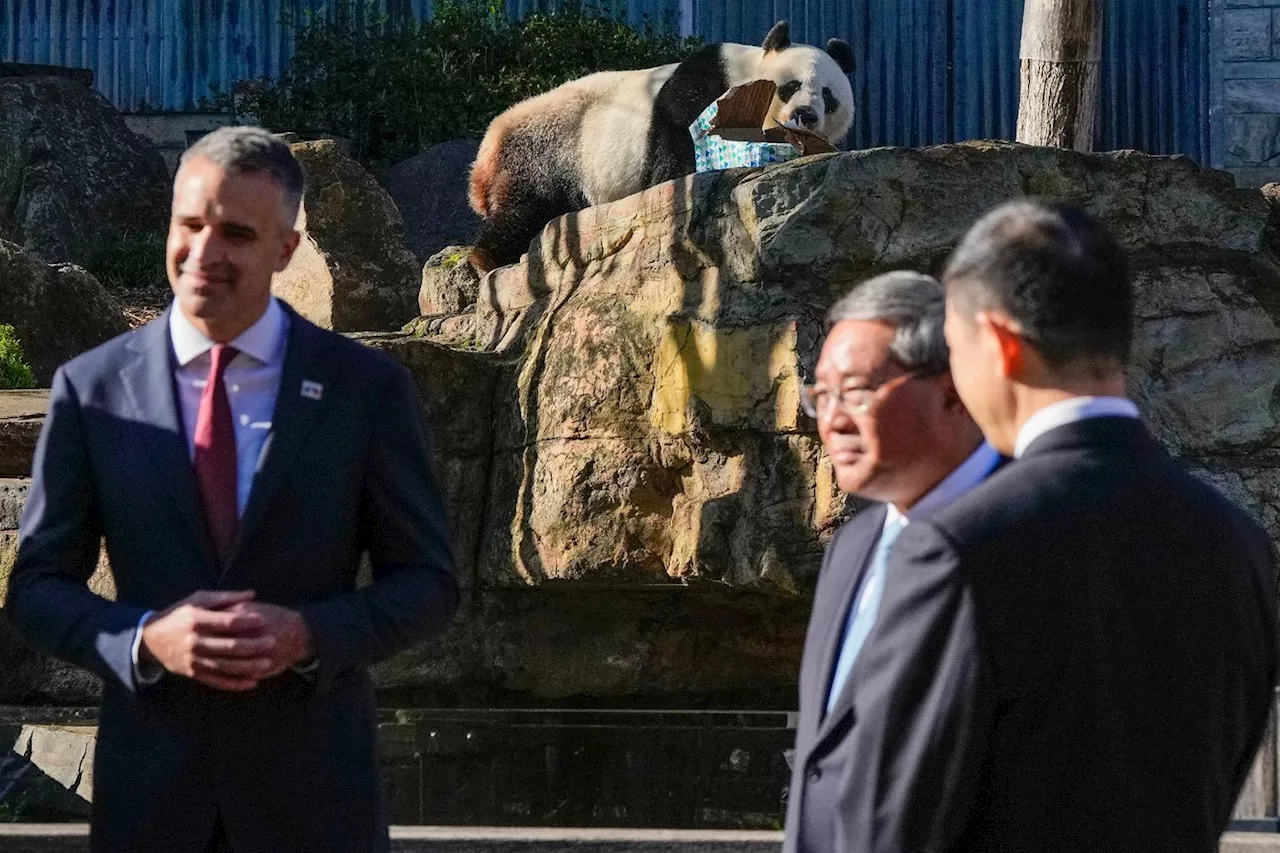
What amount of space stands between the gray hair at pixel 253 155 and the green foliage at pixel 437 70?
27.4ft

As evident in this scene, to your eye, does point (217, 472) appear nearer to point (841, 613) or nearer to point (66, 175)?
point (841, 613)

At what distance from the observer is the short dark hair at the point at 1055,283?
1.78 m

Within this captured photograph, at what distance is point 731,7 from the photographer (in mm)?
11492

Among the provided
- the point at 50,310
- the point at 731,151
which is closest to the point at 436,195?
the point at 50,310

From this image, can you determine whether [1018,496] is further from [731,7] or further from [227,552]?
[731,7]

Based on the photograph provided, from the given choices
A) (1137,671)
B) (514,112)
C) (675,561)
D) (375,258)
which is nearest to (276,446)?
(1137,671)

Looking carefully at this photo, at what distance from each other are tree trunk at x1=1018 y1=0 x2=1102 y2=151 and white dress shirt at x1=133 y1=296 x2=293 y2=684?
4879mm

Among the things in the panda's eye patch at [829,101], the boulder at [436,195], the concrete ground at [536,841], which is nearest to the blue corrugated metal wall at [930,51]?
the boulder at [436,195]

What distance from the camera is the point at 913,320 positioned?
2.19 metres

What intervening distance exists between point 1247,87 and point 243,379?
10110mm

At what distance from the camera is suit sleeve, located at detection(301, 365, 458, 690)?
7.38 feet

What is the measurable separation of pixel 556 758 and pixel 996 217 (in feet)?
8.58

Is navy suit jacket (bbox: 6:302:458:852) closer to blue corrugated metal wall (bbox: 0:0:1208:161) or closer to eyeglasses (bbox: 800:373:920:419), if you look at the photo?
eyeglasses (bbox: 800:373:920:419)

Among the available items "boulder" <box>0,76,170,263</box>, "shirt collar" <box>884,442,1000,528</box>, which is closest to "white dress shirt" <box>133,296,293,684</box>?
"shirt collar" <box>884,442,1000,528</box>
